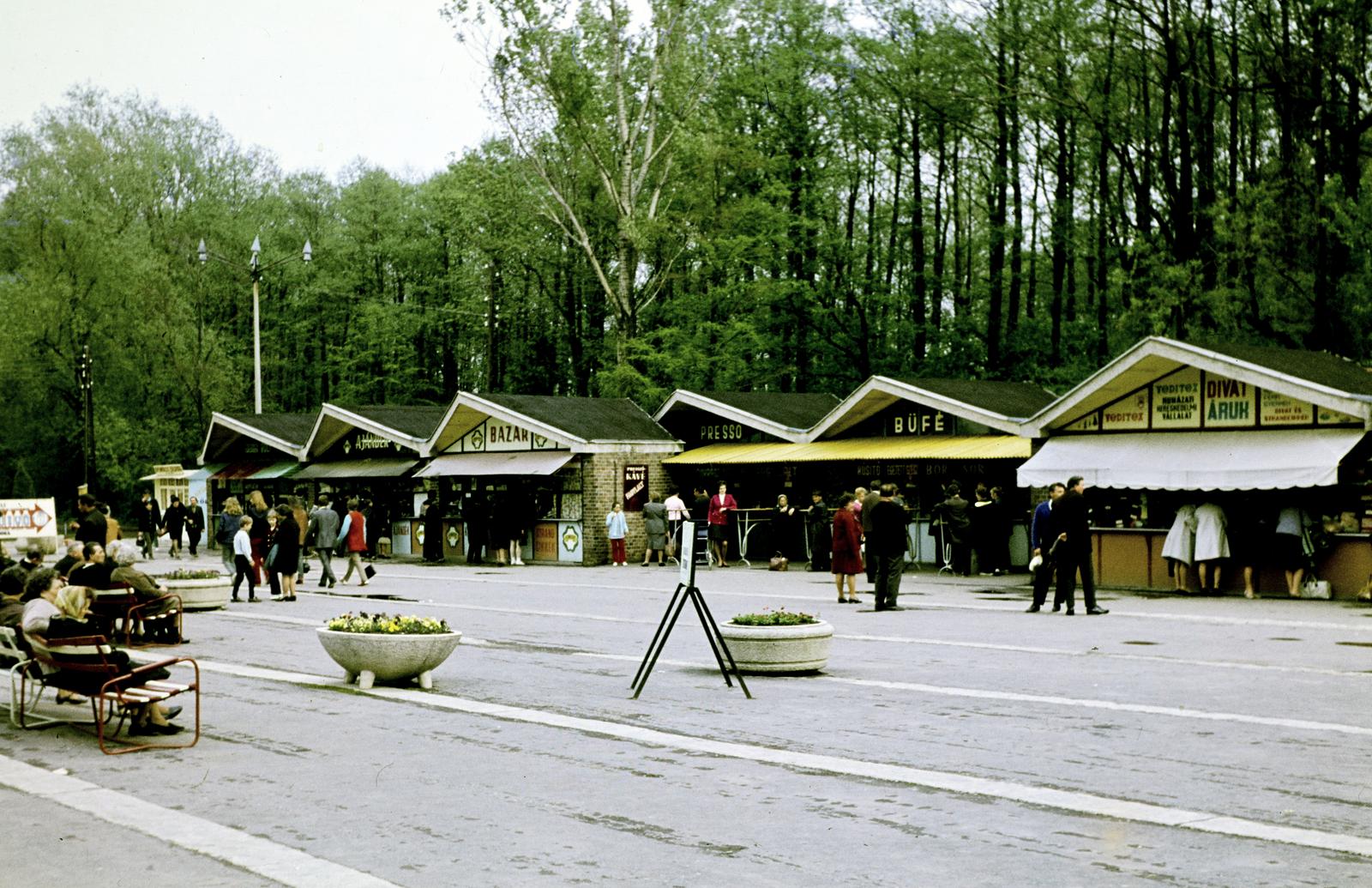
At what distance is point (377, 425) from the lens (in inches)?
1699

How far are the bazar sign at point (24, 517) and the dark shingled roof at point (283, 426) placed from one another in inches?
452

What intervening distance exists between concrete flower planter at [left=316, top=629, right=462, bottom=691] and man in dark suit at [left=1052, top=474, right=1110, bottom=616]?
983cm

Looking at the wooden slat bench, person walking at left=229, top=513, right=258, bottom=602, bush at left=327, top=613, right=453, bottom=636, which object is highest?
person walking at left=229, top=513, right=258, bottom=602

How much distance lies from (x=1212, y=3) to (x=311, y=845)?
3458 centimetres

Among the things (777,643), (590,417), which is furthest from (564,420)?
(777,643)

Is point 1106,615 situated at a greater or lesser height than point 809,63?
lesser

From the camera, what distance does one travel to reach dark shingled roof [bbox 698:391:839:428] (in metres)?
36.7

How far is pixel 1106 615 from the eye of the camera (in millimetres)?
21203

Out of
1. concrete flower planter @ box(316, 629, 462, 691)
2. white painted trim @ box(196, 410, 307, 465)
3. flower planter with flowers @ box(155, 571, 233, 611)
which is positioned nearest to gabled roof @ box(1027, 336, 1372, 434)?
flower planter with flowers @ box(155, 571, 233, 611)

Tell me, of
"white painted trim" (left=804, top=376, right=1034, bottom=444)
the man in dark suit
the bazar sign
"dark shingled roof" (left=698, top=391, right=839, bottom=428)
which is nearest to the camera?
the man in dark suit

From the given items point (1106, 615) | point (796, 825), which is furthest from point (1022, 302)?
point (796, 825)

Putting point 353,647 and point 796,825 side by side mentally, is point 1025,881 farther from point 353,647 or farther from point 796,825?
point 353,647

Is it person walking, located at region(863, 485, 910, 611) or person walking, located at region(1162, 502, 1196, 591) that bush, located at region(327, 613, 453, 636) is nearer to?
person walking, located at region(863, 485, 910, 611)

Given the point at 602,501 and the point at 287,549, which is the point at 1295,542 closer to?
the point at 287,549
